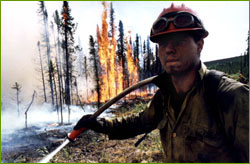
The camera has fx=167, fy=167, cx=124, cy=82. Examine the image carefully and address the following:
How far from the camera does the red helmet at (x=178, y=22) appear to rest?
2054 millimetres

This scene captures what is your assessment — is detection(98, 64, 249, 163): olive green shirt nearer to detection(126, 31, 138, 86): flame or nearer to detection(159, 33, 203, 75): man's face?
detection(159, 33, 203, 75): man's face

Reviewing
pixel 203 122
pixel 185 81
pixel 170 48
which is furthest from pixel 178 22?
pixel 203 122

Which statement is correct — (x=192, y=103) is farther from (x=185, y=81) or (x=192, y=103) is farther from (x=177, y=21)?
(x=177, y=21)

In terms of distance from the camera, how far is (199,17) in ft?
7.11

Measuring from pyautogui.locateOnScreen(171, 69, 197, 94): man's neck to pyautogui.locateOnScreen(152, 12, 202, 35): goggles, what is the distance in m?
0.58

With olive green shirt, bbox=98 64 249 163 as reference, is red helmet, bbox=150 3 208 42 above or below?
above

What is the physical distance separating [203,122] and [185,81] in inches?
22.4

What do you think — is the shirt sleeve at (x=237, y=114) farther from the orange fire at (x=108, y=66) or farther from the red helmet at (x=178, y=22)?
the orange fire at (x=108, y=66)

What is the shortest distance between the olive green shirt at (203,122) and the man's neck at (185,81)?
0.26 ft

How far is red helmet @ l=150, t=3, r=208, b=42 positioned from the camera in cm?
205

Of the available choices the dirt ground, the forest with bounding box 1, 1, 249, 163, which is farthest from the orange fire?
the dirt ground

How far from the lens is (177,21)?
2.11 m

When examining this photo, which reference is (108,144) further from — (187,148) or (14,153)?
(187,148)

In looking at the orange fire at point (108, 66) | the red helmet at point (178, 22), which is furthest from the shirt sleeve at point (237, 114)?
the orange fire at point (108, 66)
